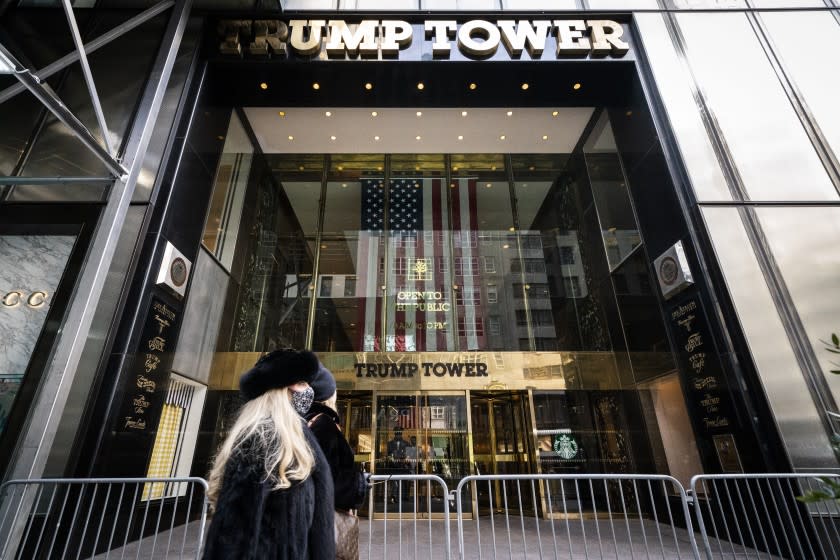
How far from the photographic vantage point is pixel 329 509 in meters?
1.66

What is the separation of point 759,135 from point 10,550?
36.0 feet

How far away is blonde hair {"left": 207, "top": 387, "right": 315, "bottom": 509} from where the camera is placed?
5.08ft

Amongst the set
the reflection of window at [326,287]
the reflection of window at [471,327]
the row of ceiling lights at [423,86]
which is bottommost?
the reflection of window at [471,327]

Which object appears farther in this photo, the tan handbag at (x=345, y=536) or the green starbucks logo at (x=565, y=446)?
the green starbucks logo at (x=565, y=446)

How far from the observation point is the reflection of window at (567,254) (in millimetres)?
9766

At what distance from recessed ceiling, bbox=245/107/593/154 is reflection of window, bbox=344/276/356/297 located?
338cm

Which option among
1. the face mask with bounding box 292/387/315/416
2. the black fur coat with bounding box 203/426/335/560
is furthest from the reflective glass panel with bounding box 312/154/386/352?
the black fur coat with bounding box 203/426/335/560

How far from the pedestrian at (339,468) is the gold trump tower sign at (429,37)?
24.5ft

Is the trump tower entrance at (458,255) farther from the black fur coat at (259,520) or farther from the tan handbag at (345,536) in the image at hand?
the black fur coat at (259,520)

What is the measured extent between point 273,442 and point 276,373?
12.0 inches

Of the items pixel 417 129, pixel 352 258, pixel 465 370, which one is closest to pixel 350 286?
pixel 352 258

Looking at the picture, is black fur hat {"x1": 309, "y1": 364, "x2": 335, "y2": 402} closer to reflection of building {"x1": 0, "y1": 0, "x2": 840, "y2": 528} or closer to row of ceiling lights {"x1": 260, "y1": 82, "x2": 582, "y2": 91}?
reflection of building {"x1": 0, "y1": 0, "x2": 840, "y2": 528}

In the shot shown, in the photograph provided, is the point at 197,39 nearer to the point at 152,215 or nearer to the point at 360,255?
the point at 152,215

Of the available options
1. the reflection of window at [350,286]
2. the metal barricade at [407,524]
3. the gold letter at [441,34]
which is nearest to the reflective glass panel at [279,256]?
the reflection of window at [350,286]
